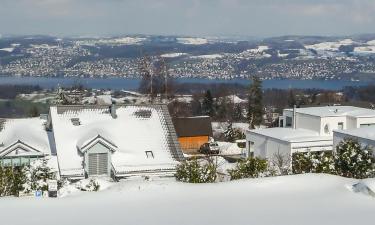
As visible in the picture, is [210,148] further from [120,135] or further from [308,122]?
[120,135]

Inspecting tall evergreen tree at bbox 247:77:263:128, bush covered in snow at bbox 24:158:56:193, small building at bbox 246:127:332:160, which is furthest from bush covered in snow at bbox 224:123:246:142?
bush covered in snow at bbox 24:158:56:193

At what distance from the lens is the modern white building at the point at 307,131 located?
74.4 feet

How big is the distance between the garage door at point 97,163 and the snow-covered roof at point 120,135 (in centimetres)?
27

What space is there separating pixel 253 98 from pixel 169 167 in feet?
102

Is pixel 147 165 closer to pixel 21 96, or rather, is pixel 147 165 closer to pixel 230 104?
pixel 230 104

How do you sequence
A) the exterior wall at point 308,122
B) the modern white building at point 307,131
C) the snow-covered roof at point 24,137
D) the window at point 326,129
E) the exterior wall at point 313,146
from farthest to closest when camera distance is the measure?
the exterior wall at point 308,122 → the window at point 326,129 → the modern white building at point 307,131 → the exterior wall at point 313,146 → the snow-covered roof at point 24,137

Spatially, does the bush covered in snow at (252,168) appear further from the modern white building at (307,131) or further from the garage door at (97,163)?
the modern white building at (307,131)

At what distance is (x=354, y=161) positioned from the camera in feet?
37.7

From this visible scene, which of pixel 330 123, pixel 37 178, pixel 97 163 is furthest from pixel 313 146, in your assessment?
pixel 37 178

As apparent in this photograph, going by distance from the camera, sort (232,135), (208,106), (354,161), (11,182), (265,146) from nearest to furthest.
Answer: (11,182) → (354,161) → (265,146) → (232,135) → (208,106)

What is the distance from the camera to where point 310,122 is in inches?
1000

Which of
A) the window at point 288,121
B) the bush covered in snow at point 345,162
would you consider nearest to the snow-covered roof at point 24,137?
the bush covered in snow at point 345,162

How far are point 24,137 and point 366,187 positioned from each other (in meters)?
10.5

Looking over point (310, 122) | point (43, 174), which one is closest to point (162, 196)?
point (43, 174)
